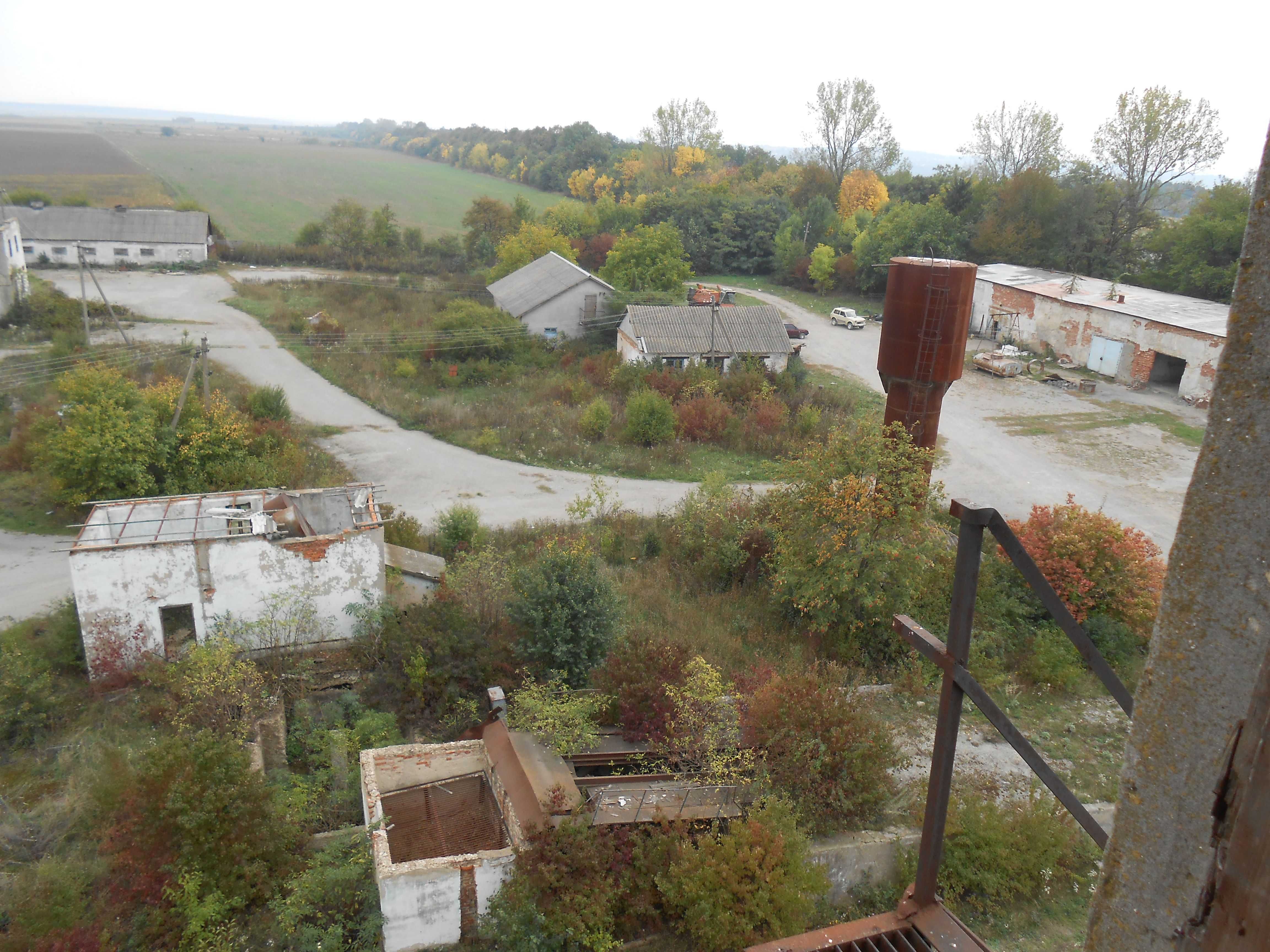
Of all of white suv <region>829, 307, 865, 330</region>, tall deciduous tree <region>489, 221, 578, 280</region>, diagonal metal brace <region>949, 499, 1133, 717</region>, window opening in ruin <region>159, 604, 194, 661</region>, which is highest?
tall deciduous tree <region>489, 221, 578, 280</region>

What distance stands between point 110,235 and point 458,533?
131 ft

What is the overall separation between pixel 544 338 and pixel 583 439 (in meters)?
9.45

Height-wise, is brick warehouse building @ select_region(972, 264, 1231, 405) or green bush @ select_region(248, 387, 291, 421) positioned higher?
brick warehouse building @ select_region(972, 264, 1231, 405)

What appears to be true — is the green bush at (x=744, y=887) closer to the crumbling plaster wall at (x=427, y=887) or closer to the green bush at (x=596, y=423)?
the crumbling plaster wall at (x=427, y=887)

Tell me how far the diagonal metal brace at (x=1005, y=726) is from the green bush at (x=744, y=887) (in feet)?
15.4

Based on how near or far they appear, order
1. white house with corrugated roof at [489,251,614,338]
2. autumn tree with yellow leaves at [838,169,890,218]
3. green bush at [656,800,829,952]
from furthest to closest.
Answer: autumn tree with yellow leaves at [838,169,890,218]
white house with corrugated roof at [489,251,614,338]
green bush at [656,800,829,952]

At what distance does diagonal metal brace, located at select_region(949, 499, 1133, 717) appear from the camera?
2895 millimetres

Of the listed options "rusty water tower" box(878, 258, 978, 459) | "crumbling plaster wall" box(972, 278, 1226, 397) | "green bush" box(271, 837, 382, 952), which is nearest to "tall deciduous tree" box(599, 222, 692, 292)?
"crumbling plaster wall" box(972, 278, 1226, 397)

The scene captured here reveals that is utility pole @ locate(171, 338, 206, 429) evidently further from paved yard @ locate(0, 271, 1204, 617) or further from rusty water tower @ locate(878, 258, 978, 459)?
rusty water tower @ locate(878, 258, 978, 459)

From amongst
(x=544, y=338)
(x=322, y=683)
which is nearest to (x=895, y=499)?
(x=322, y=683)

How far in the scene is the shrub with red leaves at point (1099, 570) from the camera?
42.0ft

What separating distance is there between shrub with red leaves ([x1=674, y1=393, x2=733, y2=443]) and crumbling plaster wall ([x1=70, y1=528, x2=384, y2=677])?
12174mm

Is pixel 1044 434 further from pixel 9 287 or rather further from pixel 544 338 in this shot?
pixel 9 287

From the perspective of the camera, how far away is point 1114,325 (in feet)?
95.6
